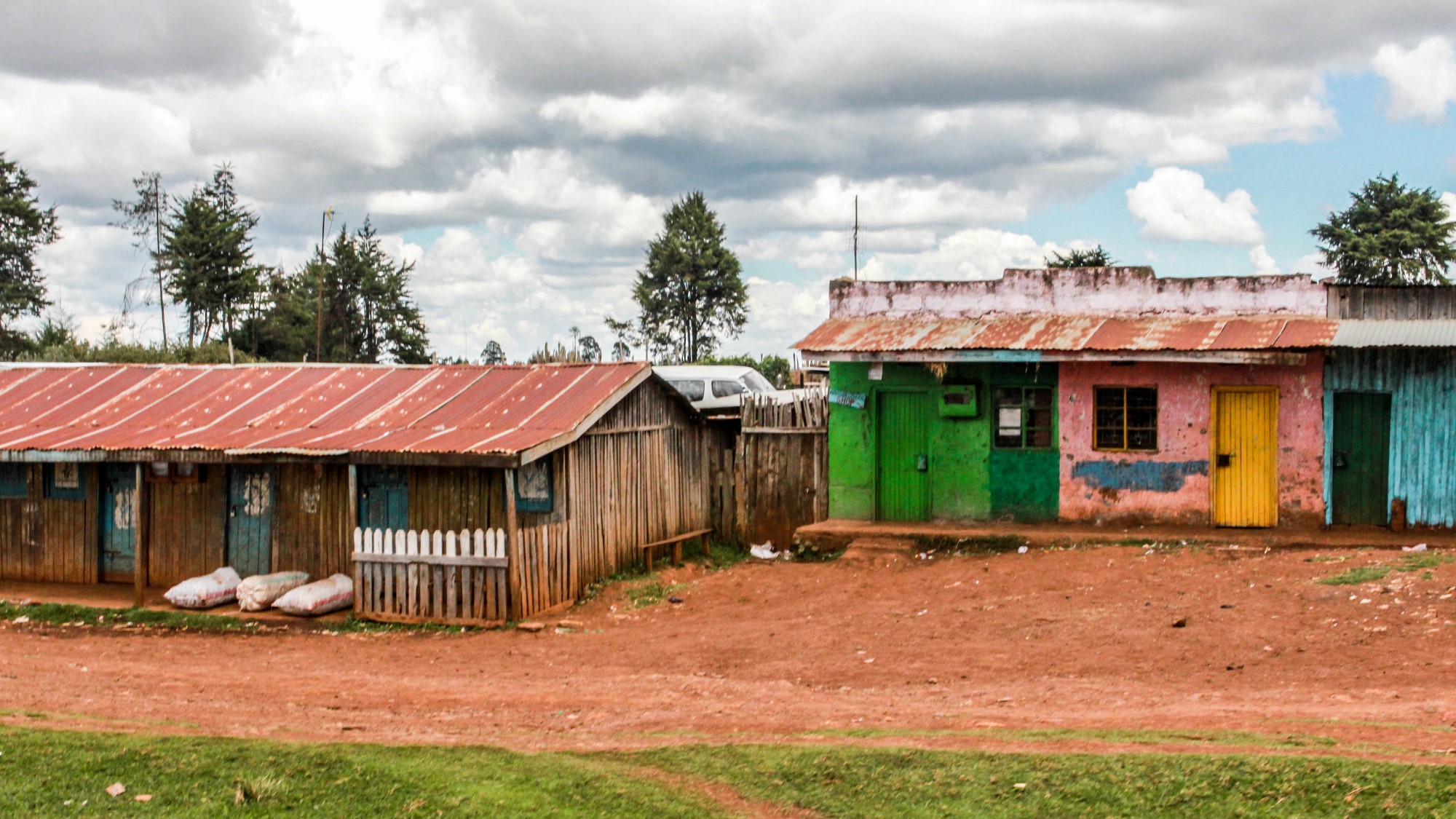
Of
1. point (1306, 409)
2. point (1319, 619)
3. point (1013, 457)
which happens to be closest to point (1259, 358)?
point (1306, 409)

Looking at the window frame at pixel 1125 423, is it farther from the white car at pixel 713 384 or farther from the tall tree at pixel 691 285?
the tall tree at pixel 691 285

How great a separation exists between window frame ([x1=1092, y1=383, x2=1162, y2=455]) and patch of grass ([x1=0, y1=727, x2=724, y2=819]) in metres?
11.4

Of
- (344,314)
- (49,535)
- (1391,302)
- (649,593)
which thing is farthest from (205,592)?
(344,314)

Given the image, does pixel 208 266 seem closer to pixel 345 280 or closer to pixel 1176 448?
pixel 345 280

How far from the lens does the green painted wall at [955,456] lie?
57.3 ft

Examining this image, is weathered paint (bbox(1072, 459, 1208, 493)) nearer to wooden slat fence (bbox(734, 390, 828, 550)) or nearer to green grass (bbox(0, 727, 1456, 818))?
wooden slat fence (bbox(734, 390, 828, 550))

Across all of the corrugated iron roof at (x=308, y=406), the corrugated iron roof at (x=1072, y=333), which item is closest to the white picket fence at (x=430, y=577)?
the corrugated iron roof at (x=308, y=406)

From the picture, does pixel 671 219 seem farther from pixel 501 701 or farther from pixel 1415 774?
pixel 1415 774

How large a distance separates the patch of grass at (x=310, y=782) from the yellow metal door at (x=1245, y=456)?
11826 millimetres

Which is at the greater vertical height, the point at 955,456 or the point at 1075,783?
the point at 955,456

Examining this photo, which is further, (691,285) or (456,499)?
(691,285)

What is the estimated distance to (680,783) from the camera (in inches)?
279

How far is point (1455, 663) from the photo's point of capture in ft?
31.7

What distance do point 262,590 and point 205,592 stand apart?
845mm
